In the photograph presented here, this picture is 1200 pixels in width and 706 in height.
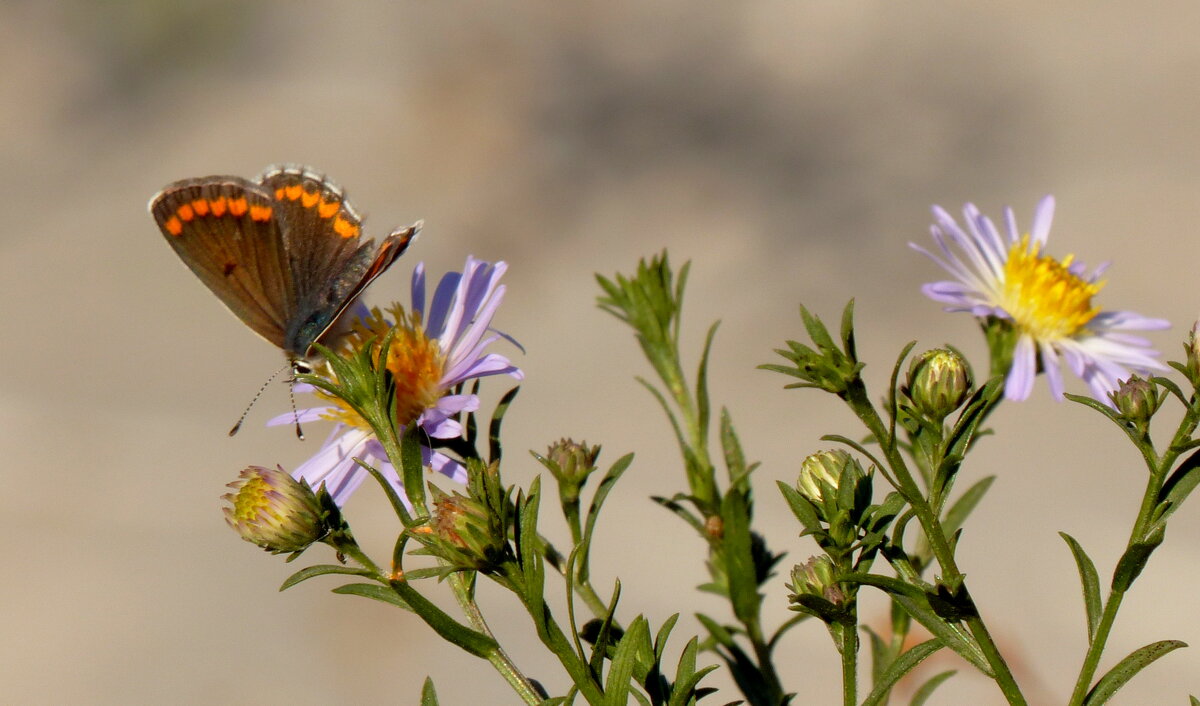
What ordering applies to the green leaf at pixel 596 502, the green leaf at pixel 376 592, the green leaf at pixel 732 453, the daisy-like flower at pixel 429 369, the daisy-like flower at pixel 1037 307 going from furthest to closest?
the daisy-like flower at pixel 1037 307 → the green leaf at pixel 732 453 → the daisy-like flower at pixel 429 369 → the green leaf at pixel 596 502 → the green leaf at pixel 376 592

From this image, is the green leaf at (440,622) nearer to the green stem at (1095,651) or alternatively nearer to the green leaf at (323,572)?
the green leaf at (323,572)

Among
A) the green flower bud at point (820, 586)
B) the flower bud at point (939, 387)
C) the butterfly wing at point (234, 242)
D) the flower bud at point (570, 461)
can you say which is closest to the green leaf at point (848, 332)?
the flower bud at point (939, 387)

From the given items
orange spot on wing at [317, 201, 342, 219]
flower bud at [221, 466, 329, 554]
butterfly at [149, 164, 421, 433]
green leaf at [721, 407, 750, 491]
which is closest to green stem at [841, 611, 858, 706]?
green leaf at [721, 407, 750, 491]

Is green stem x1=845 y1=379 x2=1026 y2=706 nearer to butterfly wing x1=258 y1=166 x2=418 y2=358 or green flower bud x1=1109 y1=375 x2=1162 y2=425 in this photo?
green flower bud x1=1109 y1=375 x2=1162 y2=425

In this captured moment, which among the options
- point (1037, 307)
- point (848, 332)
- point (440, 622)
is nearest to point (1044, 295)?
point (1037, 307)

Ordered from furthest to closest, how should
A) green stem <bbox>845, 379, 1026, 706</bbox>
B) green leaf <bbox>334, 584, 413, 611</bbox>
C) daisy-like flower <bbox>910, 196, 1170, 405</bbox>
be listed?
1. daisy-like flower <bbox>910, 196, 1170, 405</bbox>
2. green leaf <bbox>334, 584, 413, 611</bbox>
3. green stem <bbox>845, 379, 1026, 706</bbox>

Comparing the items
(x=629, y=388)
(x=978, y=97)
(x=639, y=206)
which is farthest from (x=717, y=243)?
(x=978, y=97)
